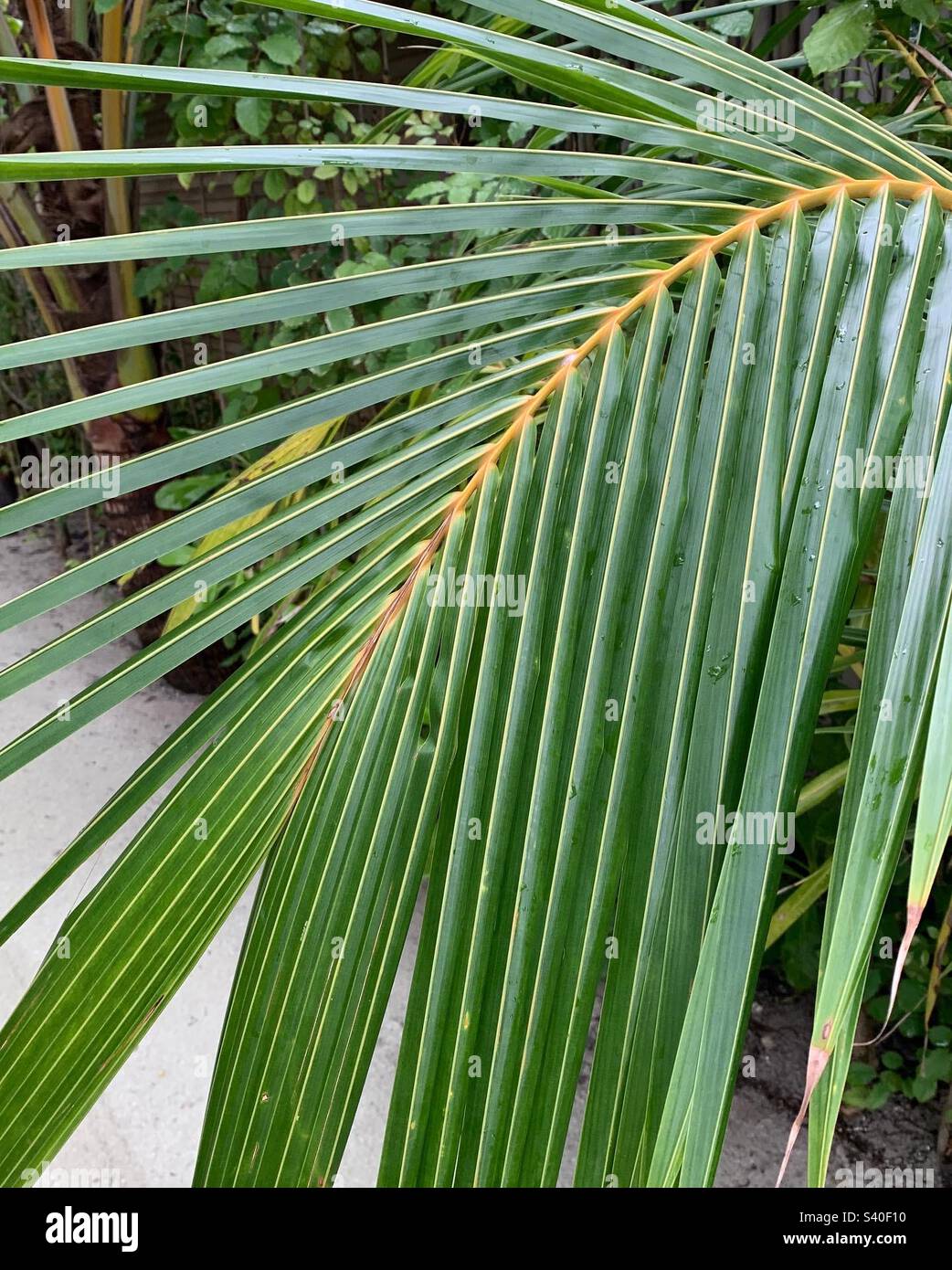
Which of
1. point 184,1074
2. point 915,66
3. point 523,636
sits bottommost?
point 184,1074

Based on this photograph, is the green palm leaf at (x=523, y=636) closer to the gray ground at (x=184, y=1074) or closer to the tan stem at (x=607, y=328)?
the tan stem at (x=607, y=328)

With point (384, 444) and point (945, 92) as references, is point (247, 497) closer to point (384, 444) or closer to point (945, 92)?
point (384, 444)

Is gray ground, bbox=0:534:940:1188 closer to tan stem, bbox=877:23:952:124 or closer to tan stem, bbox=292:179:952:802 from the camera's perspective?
tan stem, bbox=292:179:952:802

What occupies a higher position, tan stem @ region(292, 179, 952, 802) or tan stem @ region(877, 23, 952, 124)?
tan stem @ region(877, 23, 952, 124)

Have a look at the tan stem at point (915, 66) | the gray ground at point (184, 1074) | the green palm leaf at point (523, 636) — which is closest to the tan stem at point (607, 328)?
the green palm leaf at point (523, 636)

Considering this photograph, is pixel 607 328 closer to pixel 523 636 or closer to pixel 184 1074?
pixel 523 636

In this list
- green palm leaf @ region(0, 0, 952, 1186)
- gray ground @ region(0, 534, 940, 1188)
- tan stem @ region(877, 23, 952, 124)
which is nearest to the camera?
green palm leaf @ region(0, 0, 952, 1186)

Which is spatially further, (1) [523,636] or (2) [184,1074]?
(2) [184,1074]

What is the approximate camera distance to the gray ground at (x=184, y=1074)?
1791 mm

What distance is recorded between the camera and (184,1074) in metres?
2.03

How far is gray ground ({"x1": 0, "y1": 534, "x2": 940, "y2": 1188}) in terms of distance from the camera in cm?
179

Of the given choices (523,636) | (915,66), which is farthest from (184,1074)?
(915,66)

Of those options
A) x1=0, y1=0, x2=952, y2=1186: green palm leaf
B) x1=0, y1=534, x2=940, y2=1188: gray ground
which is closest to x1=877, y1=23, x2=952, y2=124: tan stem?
x1=0, y1=0, x2=952, y2=1186: green palm leaf
